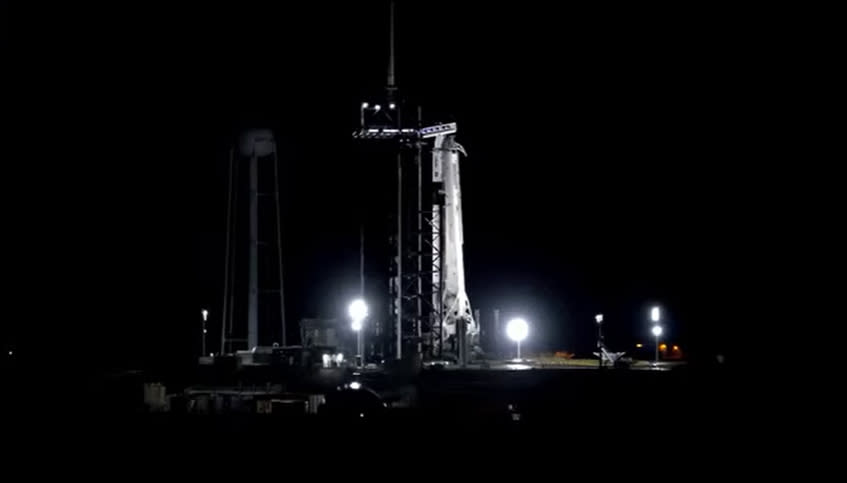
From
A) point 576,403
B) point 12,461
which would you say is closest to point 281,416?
point 12,461

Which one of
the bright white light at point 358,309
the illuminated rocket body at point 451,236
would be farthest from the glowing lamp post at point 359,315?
the illuminated rocket body at point 451,236

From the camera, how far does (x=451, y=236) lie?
153 ft

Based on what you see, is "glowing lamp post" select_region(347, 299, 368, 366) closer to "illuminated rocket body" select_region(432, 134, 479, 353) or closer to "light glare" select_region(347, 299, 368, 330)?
"light glare" select_region(347, 299, 368, 330)

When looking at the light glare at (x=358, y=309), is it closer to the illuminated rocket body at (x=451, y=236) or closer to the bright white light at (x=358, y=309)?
the bright white light at (x=358, y=309)

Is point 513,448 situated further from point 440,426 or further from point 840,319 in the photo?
point 840,319

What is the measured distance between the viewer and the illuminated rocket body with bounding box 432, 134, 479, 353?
4497cm

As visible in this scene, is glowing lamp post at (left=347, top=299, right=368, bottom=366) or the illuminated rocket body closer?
glowing lamp post at (left=347, top=299, right=368, bottom=366)

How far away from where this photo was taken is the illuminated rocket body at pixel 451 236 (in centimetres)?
4497

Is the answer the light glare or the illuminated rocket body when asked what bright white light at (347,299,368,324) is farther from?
the illuminated rocket body

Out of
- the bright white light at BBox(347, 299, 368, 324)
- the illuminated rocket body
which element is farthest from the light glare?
the illuminated rocket body

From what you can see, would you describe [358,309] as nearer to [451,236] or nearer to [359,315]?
[359,315]

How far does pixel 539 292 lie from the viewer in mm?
77250

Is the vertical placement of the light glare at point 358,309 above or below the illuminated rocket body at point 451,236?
below

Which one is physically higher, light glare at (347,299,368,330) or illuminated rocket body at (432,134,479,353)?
illuminated rocket body at (432,134,479,353)
